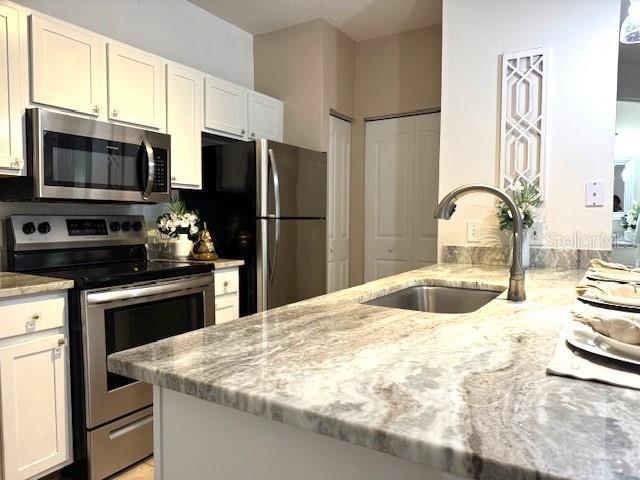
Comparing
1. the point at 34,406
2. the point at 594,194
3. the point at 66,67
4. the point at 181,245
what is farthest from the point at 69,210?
the point at 594,194

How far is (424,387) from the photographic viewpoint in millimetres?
669

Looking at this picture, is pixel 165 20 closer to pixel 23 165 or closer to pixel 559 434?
pixel 23 165

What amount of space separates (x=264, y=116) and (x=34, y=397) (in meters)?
2.38

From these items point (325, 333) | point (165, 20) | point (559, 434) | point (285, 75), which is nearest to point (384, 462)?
point (559, 434)

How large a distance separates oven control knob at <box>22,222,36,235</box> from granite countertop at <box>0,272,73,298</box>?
0.95 feet

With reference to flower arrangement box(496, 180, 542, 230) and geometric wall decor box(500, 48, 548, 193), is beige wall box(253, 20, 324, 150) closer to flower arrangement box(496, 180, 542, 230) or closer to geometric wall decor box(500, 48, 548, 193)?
geometric wall decor box(500, 48, 548, 193)

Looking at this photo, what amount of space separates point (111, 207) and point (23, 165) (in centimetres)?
72

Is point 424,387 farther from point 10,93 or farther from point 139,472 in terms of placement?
point 10,93

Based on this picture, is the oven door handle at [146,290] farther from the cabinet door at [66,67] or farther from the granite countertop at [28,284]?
the cabinet door at [66,67]

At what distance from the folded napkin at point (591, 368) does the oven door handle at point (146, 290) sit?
1760mm

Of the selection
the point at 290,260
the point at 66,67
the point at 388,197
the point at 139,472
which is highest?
the point at 66,67

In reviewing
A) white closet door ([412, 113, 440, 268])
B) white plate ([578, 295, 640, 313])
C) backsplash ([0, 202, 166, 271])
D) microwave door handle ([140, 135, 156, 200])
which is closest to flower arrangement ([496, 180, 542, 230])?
white plate ([578, 295, 640, 313])

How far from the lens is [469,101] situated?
8.67 feet

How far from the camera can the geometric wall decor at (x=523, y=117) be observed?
2443 millimetres
